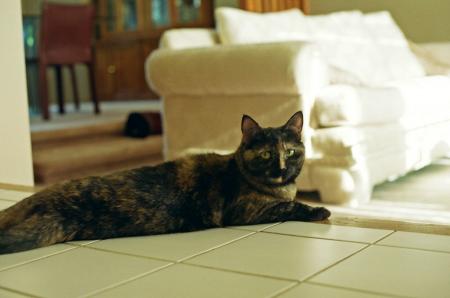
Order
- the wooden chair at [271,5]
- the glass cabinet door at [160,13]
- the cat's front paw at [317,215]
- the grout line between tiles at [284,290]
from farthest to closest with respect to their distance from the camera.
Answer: the glass cabinet door at [160,13]
the wooden chair at [271,5]
the cat's front paw at [317,215]
the grout line between tiles at [284,290]

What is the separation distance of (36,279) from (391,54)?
3287 mm

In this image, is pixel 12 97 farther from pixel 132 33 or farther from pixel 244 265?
pixel 132 33

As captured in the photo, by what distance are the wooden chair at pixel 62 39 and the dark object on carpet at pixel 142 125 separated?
0.95 meters

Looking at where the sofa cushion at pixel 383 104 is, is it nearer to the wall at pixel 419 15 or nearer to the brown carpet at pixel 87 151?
the wall at pixel 419 15

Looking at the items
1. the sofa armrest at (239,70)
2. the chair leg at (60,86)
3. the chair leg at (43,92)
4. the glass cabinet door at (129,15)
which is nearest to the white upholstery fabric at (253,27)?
the sofa armrest at (239,70)

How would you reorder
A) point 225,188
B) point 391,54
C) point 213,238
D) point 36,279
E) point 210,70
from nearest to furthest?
point 36,279 < point 213,238 < point 225,188 < point 210,70 < point 391,54

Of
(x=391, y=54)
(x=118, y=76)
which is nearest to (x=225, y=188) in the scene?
(x=391, y=54)

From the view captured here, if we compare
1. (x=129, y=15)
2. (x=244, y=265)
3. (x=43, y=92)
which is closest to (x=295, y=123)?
(x=244, y=265)

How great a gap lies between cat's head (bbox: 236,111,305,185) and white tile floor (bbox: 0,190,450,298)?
22cm

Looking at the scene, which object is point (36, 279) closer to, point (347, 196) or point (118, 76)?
point (347, 196)

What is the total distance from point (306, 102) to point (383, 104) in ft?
1.28

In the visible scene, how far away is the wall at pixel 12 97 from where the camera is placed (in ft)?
9.62

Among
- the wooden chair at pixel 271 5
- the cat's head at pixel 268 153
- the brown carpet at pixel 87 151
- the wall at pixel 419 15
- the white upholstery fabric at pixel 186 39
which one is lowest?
the brown carpet at pixel 87 151

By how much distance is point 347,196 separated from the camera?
300cm
